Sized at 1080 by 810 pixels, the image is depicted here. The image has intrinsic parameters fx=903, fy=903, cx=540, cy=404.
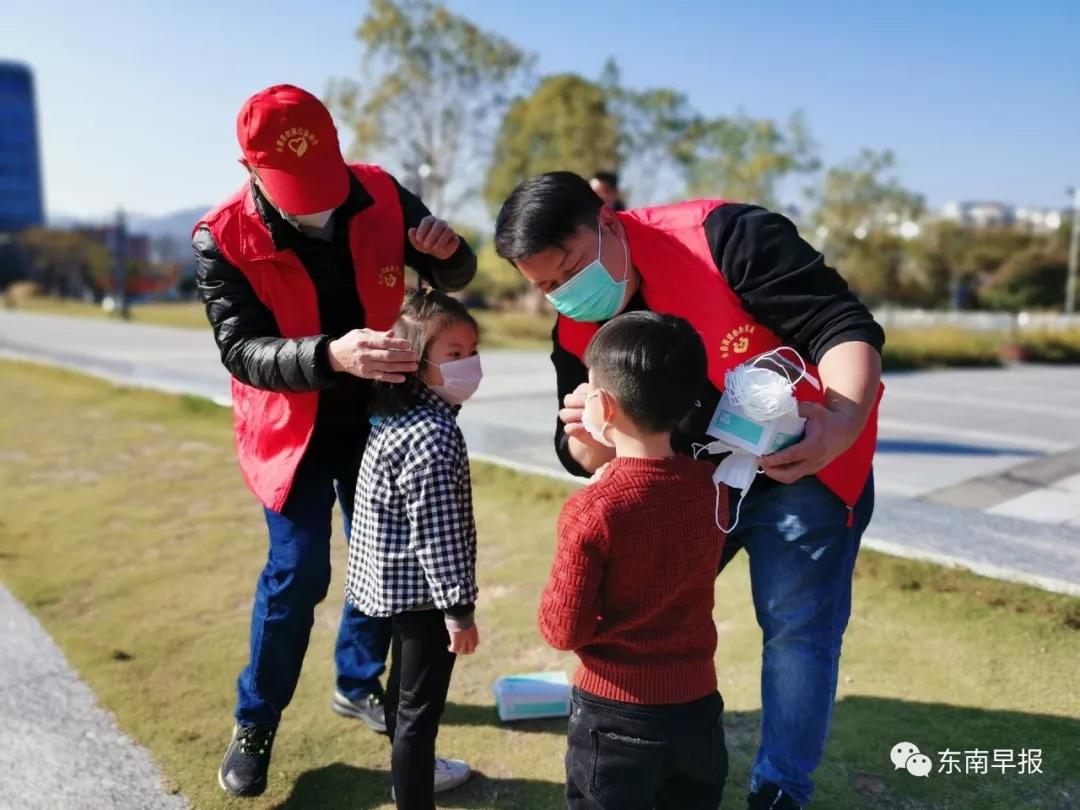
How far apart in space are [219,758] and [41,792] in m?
0.46

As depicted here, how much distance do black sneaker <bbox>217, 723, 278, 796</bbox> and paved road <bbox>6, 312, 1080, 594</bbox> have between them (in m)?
2.90

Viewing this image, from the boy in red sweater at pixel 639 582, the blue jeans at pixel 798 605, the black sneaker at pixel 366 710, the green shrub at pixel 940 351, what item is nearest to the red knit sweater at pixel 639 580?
the boy in red sweater at pixel 639 582

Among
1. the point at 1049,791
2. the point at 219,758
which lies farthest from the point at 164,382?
the point at 1049,791

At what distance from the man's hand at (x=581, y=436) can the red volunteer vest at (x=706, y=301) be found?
289 mm

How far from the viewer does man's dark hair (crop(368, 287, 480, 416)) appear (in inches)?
83.7

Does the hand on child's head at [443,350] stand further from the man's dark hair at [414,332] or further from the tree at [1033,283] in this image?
the tree at [1033,283]

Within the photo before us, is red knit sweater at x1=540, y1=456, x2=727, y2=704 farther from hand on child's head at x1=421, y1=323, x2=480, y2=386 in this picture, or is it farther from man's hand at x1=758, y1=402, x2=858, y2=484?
hand on child's head at x1=421, y1=323, x2=480, y2=386

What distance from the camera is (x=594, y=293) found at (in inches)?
79.4

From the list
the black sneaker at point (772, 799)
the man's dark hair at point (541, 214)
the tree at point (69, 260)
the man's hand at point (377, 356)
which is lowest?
the black sneaker at point (772, 799)

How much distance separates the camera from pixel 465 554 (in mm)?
2090

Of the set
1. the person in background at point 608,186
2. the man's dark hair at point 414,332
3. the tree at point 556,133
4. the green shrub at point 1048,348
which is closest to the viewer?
the man's dark hair at point 414,332

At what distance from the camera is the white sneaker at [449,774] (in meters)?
2.48

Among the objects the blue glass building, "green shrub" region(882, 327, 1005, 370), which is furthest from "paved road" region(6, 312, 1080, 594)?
the blue glass building

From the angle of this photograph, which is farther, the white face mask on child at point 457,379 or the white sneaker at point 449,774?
the white sneaker at point 449,774
